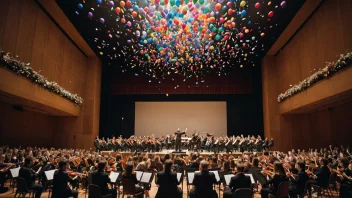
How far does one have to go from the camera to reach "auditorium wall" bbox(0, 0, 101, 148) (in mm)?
11195

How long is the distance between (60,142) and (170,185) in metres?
14.7

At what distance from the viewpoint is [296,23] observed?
14.0 metres

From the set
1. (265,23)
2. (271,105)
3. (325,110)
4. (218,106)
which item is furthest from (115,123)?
(325,110)

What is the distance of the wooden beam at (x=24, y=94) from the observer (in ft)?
30.5

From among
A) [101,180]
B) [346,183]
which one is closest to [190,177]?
[101,180]

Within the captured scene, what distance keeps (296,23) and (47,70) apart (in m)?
14.1

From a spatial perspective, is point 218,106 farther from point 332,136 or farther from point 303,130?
point 332,136

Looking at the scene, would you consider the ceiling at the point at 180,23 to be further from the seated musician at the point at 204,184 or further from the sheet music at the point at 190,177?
the seated musician at the point at 204,184

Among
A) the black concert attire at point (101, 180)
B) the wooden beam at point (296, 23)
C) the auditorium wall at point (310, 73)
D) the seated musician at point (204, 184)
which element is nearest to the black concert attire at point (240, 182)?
the seated musician at point (204, 184)

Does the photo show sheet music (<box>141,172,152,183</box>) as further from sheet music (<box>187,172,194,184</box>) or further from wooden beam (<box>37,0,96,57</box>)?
wooden beam (<box>37,0,96,57</box>)

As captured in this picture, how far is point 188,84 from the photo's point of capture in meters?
20.7

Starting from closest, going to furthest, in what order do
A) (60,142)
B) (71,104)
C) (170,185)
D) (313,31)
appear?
(170,185) → (313,31) → (71,104) → (60,142)

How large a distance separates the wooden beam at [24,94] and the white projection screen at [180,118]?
8.33 meters

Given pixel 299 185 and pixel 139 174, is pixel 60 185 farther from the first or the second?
pixel 299 185
